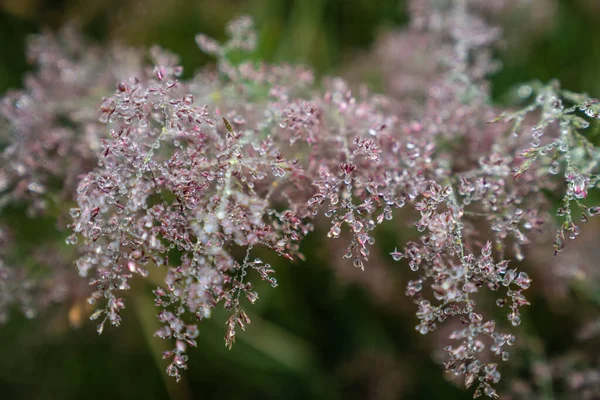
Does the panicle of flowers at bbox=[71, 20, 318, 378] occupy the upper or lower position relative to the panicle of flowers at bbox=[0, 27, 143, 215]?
lower

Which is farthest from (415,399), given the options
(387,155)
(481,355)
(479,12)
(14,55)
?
(14,55)

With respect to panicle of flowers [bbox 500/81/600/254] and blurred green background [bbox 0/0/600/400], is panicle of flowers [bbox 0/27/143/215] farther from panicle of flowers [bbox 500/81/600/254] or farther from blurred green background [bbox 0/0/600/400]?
panicle of flowers [bbox 500/81/600/254]

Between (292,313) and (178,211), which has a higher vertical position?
(292,313)

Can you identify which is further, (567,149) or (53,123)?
(53,123)

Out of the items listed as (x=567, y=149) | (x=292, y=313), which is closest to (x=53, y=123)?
(x=292, y=313)

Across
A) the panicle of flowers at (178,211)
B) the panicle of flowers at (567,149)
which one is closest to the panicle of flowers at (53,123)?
the panicle of flowers at (178,211)

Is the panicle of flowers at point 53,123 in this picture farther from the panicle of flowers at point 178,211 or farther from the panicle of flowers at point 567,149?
the panicle of flowers at point 567,149

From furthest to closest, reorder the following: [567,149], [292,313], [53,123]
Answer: [292,313], [53,123], [567,149]

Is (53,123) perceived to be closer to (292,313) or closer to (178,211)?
Result: (178,211)

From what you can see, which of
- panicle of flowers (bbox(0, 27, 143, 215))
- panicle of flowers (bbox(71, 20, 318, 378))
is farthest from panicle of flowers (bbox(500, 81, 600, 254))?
panicle of flowers (bbox(0, 27, 143, 215))

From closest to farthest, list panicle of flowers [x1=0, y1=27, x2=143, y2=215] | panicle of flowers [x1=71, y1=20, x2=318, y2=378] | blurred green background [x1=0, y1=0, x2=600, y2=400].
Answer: panicle of flowers [x1=71, y1=20, x2=318, y2=378] < panicle of flowers [x1=0, y1=27, x2=143, y2=215] < blurred green background [x1=0, y1=0, x2=600, y2=400]
